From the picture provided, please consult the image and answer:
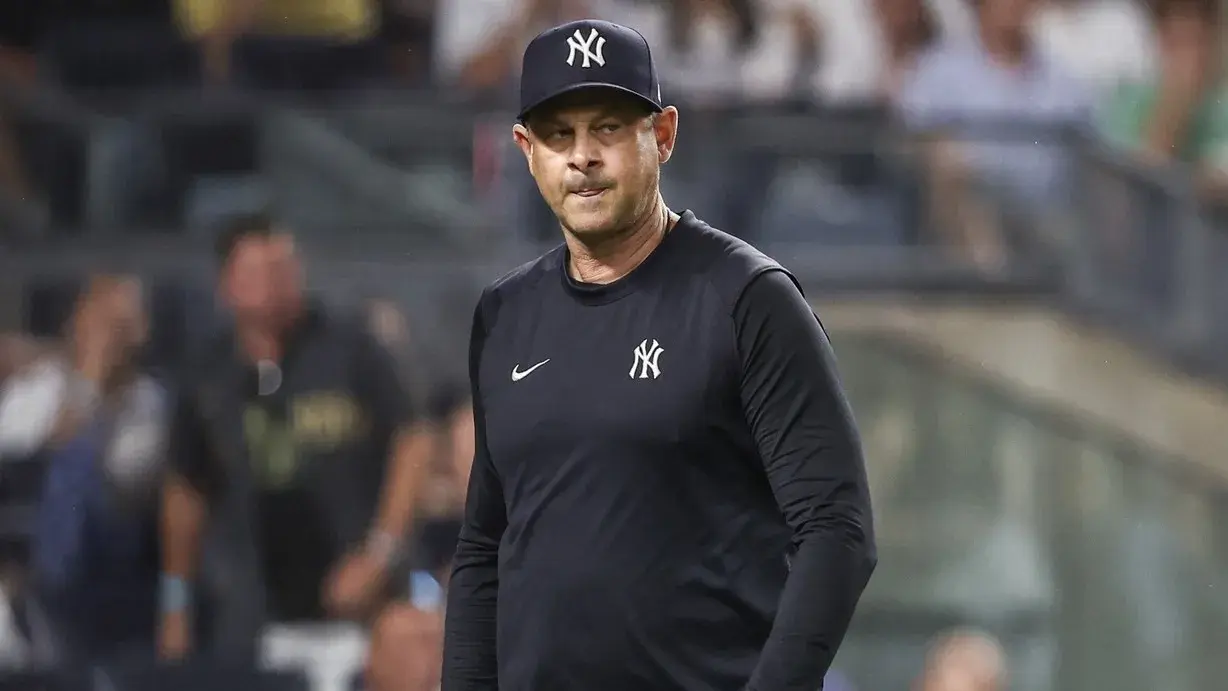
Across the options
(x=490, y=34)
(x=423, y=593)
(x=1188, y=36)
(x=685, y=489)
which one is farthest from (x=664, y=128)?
(x=1188, y=36)

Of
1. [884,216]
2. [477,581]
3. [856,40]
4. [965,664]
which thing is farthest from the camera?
[856,40]

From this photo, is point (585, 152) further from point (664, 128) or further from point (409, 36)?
point (409, 36)

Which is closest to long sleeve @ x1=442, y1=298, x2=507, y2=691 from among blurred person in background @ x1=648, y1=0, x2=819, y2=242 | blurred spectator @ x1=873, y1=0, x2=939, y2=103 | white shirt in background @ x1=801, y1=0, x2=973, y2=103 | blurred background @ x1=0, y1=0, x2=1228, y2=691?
blurred background @ x1=0, y1=0, x2=1228, y2=691

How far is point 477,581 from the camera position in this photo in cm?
180

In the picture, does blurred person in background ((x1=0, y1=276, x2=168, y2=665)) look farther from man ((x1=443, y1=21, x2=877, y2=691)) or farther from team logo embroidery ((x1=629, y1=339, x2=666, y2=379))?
team logo embroidery ((x1=629, y1=339, x2=666, y2=379))

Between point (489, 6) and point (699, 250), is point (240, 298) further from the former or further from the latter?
point (699, 250)

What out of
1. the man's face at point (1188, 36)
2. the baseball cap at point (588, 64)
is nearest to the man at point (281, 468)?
the man's face at point (1188, 36)

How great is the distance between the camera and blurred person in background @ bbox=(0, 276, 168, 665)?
4.95m

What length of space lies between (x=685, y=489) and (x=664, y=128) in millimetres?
359

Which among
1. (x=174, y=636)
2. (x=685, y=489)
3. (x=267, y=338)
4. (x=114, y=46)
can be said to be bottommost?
(x=174, y=636)

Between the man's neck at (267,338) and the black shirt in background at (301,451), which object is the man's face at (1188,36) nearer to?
the black shirt in background at (301,451)

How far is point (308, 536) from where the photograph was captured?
495cm

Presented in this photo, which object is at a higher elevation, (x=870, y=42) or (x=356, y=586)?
(x=870, y=42)

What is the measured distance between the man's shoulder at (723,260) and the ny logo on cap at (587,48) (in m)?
0.20
